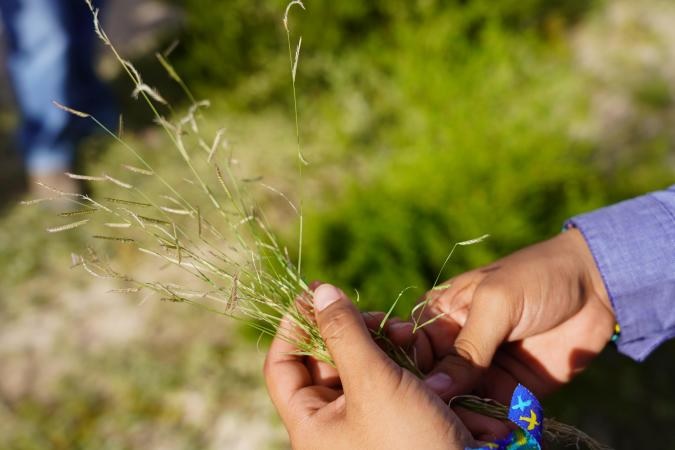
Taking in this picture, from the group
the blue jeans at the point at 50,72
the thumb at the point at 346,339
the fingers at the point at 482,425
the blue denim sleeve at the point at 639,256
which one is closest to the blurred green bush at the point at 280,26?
the blue jeans at the point at 50,72

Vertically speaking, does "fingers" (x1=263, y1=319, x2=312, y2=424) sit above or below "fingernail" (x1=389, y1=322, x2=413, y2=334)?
below

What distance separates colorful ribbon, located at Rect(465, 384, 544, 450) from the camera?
1204 millimetres

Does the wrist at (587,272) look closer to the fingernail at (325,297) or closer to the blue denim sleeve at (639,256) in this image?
the blue denim sleeve at (639,256)

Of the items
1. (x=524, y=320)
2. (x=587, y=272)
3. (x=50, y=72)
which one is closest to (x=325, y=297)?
(x=524, y=320)

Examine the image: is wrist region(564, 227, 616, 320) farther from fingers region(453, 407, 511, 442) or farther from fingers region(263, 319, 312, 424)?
fingers region(263, 319, 312, 424)

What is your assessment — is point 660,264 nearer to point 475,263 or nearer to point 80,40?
point 475,263

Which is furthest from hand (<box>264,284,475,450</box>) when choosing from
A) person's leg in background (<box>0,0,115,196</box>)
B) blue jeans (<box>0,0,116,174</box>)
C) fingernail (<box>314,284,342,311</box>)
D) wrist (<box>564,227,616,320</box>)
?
blue jeans (<box>0,0,116,174</box>)

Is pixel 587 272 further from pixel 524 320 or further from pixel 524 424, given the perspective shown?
pixel 524 424

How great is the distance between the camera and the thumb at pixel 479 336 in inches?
58.5

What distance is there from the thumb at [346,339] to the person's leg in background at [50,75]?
9.14ft

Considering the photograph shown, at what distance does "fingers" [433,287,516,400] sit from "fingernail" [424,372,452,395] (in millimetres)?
41

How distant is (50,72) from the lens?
359cm

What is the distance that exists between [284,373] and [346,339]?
341 mm

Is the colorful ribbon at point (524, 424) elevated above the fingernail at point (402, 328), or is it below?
above
